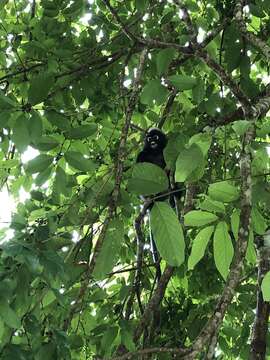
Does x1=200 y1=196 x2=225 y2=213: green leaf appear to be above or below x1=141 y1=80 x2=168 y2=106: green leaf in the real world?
below

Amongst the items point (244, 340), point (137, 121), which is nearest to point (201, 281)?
point (244, 340)

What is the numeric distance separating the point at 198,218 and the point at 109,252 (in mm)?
274

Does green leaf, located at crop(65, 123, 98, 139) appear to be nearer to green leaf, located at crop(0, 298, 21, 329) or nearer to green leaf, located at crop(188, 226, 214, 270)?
green leaf, located at crop(188, 226, 214, 270)

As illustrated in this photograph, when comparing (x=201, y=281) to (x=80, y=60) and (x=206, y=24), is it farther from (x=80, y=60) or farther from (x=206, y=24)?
(x=206, y=24)

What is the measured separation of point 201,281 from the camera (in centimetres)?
268

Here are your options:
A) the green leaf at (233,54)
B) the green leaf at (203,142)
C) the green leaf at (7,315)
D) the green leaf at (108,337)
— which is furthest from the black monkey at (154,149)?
the green leaf at (7,315)

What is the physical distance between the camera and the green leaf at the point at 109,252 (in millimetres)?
1499

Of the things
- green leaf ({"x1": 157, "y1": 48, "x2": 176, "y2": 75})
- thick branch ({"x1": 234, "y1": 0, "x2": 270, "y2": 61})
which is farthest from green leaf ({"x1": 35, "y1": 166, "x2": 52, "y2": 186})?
thick branch ({"x1": 234, "y1": 0, "x2": 270, "y2": 61})

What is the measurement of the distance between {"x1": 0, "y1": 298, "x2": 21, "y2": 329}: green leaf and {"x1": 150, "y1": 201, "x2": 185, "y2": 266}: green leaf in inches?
15.8

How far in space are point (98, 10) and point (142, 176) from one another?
197 centimetres

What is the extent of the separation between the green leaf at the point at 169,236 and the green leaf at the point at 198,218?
0.42ft

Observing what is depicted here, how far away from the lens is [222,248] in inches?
59.7

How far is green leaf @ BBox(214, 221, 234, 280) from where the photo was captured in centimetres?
151

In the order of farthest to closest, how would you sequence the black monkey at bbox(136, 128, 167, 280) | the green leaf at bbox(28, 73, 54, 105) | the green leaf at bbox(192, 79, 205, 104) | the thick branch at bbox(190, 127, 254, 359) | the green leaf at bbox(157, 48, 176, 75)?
the black monkey at bbox(136, 128, 167, 280)
the green leaf at bbox(192, 79, 205, 104)
the green leaf at bbox(157, 48, 176, 75)
the green leaf at bbox(28, 73, 54, 105)
the thick branch at bbox(190, 127, 254, 359)
